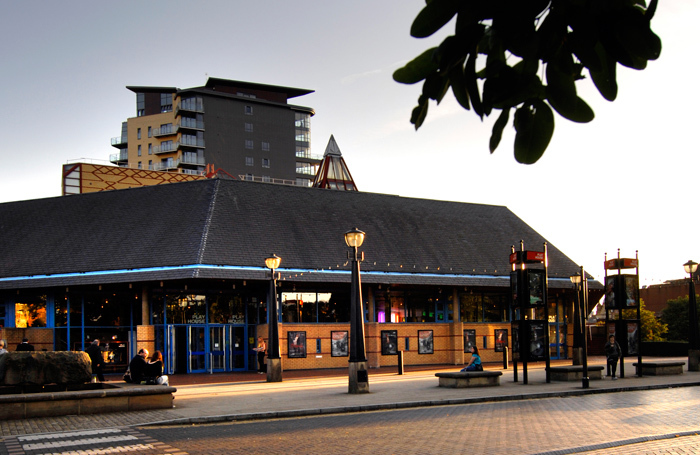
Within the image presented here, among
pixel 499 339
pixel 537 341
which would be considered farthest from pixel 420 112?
pixel 499 339

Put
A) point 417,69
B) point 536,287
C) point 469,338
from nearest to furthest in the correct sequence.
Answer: point 417,69
point 536,287
point 469,338

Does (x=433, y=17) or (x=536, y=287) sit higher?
(x=433, y=17)

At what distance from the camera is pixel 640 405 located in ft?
57.6

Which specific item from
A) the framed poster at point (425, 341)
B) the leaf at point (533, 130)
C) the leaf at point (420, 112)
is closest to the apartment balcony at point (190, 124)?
the framed poster at point (425, 341)

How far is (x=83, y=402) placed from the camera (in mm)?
16656

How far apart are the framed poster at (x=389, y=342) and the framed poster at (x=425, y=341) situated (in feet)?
4.85

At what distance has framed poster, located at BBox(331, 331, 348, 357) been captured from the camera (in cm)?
3538

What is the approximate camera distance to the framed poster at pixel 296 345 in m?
34.2

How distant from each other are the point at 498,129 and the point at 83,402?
15.6 meters

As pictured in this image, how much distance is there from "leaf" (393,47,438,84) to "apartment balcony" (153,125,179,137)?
96377 mm

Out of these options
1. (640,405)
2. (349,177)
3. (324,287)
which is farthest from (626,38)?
(349,177)

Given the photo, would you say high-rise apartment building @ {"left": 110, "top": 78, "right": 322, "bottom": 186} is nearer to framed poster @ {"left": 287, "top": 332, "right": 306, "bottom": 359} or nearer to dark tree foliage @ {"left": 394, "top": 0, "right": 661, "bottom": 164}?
framed poster @ {"left": 287, "top": 332, "right": 306, "bottom": 359}

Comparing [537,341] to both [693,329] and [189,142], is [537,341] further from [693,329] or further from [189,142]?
[189,142]

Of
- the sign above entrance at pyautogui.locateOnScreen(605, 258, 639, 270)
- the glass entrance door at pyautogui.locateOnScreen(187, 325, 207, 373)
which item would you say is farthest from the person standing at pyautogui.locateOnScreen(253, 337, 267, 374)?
the sign above entrance at pyautogui.locateOnScreen(605, 258, 639, 270)
